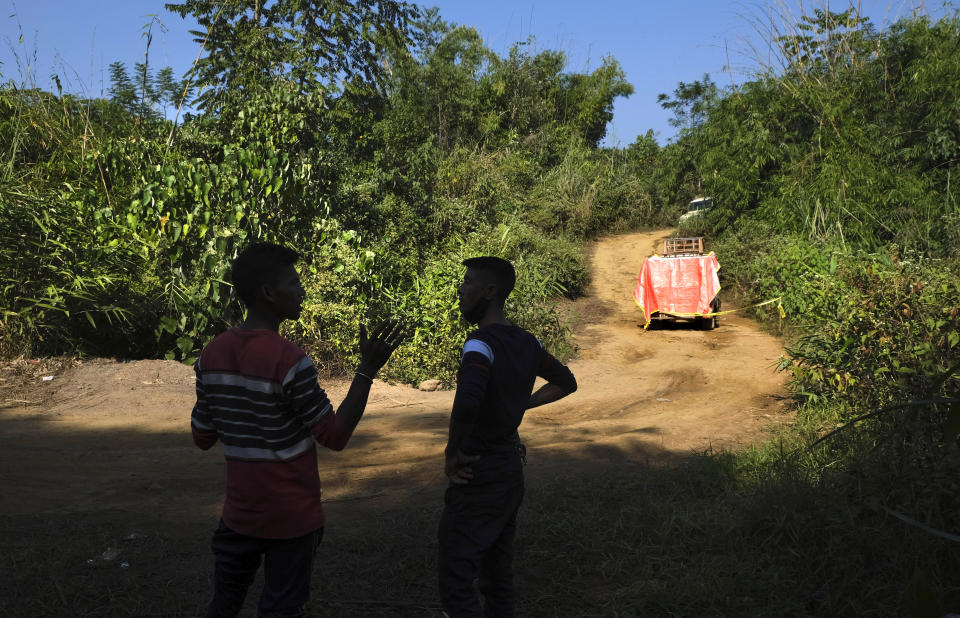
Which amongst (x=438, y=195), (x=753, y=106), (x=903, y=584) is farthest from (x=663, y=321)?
(x=903, y=584)

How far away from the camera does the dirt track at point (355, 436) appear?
4676mm

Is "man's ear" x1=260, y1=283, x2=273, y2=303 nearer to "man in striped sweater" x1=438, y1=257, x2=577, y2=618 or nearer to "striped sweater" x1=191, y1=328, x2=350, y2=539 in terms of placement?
"striped sweater" x1=191, y1=328, x2=350, y2=539

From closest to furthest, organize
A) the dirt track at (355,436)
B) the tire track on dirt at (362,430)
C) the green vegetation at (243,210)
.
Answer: the dirt track at (355,436), the tire track on dirt at (362,430), the green vegetation at (243,210)

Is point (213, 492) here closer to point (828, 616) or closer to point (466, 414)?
point (466, 414)

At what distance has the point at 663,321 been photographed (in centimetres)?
1452

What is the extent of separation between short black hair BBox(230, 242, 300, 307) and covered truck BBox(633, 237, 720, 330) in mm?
11762

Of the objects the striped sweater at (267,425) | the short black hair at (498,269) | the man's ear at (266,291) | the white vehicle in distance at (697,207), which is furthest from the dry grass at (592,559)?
the white vehicle in distance at (697,207)

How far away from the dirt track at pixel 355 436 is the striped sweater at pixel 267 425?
1.87 meters

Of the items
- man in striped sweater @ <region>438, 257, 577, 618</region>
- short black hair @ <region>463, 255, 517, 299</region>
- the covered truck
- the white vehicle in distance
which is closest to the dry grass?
man in striped sweater @ <region>438, 257, 577, 618</region>

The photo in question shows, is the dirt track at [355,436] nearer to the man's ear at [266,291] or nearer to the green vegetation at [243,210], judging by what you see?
the green vegetation at [243,210]

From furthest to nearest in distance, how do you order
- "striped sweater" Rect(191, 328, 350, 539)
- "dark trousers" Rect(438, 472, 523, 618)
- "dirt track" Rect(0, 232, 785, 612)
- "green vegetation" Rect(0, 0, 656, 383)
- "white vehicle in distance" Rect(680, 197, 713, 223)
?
"white vehicle in distance" Rect(680, 197, 713, 223) → "green vegetation" Rect(0, 0, 656, 383) → "dirt track" Rect(0, 232, 785, 612) → "dark trousers" Rect(438, 472, 523, 618) → "striped sweater" Rect(191, 328, 350, 539)

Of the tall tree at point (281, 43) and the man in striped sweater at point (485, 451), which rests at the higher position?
the tall tree at point (281, 43)

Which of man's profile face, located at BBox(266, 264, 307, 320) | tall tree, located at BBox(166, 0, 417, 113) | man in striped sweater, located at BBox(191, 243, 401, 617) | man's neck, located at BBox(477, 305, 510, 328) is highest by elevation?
tall tree, located at BBox(166, 0, 417, 113)

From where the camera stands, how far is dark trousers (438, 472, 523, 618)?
238 cm
